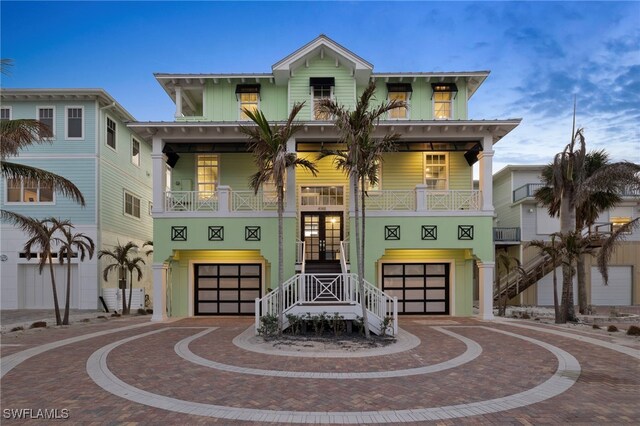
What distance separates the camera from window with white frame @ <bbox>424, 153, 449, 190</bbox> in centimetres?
1733

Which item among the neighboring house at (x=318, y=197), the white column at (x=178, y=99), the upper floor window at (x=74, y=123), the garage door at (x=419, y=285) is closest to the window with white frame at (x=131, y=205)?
the upper floor window at (x=74, y=123)

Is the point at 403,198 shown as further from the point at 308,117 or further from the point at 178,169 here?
the point at 178,169

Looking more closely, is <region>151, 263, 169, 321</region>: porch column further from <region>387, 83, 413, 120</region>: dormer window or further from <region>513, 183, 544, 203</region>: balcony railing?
<region>513, 183, 544, 203</region>: balcony railing

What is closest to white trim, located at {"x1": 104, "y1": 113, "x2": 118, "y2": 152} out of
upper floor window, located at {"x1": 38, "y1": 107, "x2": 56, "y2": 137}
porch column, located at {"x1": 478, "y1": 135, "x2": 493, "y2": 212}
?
upper floor window, located at {"x1": 38, "y1": 107, "x2": 56, "y2": 137}

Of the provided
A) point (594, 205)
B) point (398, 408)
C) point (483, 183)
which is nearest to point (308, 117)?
point (483, 183)

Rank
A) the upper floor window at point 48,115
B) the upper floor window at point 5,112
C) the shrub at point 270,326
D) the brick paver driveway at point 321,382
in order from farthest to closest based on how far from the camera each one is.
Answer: the upper floor window at point 48,115, the upper floor window at point 5,112, the shrub at point 270,326, the brick paver driveway at point 321,382

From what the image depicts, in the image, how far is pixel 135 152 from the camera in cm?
2519

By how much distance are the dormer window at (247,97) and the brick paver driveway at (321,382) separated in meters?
10.9

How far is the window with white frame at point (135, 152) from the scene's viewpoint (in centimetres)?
2464

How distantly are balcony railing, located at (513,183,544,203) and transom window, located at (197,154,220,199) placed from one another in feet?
67.6

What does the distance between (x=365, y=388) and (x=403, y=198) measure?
10.00 meters

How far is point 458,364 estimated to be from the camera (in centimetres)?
853

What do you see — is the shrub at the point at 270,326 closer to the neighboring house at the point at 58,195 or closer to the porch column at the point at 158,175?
the porch column at the point at 158,175

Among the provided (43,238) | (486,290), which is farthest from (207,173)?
(486,290)
